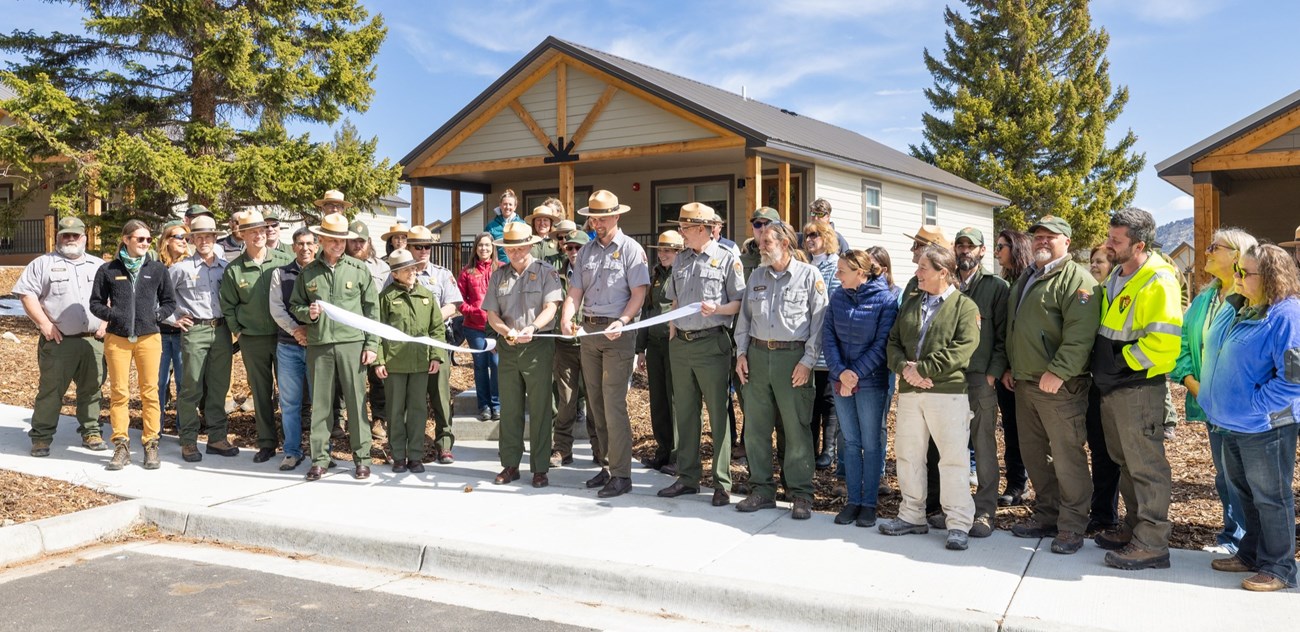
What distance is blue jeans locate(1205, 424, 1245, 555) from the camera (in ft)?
17.1

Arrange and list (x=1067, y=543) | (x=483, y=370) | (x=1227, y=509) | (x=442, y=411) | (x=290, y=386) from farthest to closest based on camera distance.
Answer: (x=483, y=370), (x=442, y=411), (x=290, y=386), (x=1227, y=509), (x=1067, y=543)

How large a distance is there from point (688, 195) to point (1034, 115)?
22080mm

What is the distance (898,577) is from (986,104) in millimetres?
34389

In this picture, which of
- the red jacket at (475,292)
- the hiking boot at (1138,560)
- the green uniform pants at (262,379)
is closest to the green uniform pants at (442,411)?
the red jacket at (475,292)

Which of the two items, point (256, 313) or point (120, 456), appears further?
point (256, 313)

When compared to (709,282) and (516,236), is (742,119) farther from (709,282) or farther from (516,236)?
(709,282)

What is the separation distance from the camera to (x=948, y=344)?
18.1 feet

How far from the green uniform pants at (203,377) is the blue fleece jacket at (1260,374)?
7.63 m

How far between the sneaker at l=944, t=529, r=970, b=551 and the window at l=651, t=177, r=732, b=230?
13.6 metres

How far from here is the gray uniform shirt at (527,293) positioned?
284 inches

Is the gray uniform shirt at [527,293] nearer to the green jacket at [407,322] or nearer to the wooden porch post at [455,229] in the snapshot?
the green jacket at [407,322]

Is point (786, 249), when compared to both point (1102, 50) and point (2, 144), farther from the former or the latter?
point (1102, 50)

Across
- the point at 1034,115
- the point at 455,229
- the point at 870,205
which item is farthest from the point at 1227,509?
the point at 1034,115

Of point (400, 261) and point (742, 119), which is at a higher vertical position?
point (742, 119)
